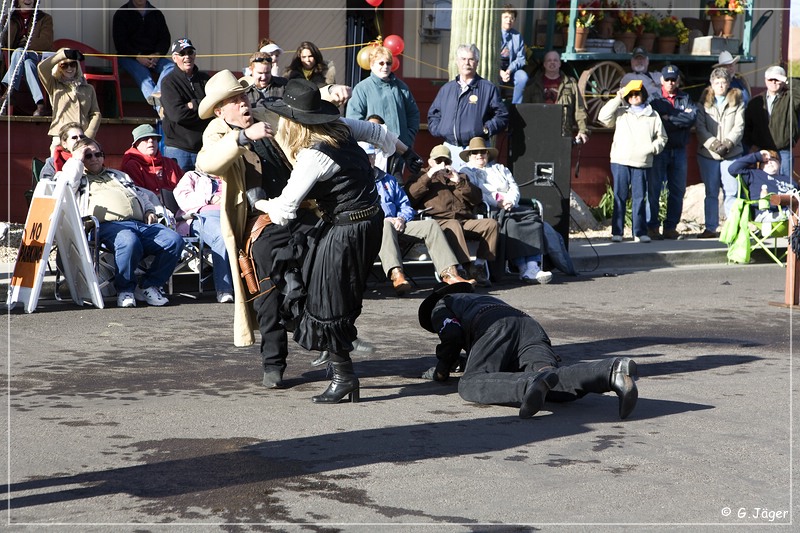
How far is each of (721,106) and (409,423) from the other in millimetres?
11018

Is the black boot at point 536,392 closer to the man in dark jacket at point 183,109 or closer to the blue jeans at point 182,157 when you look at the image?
the man in dark jacket at point 183,109

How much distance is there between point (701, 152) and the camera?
1645 centimetres

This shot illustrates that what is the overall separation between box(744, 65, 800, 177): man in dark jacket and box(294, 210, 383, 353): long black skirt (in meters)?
10.5

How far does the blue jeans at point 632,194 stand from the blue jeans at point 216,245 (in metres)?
6.24

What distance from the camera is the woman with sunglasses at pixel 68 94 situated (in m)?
12.9

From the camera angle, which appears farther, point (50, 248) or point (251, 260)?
point (50, 248)

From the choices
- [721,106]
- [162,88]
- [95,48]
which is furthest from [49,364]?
[721,106]

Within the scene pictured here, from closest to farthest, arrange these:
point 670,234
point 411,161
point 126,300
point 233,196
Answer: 1. point 233,196
2. point 411,161
3. point 126,300
4. point 670,234

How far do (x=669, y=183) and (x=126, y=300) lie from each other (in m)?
8.36

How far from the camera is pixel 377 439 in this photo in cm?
606

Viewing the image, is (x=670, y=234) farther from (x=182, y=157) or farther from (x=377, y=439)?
(x=377, y=439)

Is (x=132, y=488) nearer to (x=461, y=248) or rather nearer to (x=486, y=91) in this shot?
(x=461, y=248)

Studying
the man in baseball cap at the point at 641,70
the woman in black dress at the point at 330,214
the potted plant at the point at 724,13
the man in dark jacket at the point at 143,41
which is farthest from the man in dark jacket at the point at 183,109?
the potted plant at the point at 724,13

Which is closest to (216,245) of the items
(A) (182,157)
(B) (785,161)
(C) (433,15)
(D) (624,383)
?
(A) (182,157)
